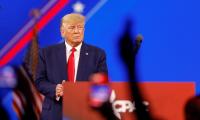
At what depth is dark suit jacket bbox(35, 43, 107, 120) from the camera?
2.44 m

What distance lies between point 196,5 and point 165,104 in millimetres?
1504

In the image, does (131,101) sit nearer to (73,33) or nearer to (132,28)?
(73,33)

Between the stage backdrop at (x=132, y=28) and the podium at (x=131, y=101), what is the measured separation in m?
1.21

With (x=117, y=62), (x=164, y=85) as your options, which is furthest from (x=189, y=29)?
(x=164, y=85)

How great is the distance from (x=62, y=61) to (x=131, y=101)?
0.90m

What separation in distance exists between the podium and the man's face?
81cm

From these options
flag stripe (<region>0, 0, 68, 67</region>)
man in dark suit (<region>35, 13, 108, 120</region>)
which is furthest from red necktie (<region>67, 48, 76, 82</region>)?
flag stripe (<region>0, 0, 68, 67</region>)

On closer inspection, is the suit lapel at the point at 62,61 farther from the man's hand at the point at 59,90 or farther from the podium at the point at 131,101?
the podium at the point at 131,101

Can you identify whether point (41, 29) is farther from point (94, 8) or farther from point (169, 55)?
point (169, 55)

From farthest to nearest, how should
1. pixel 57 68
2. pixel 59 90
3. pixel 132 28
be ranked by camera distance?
pixel 132 28
pixel 57 68
pixel 59 90

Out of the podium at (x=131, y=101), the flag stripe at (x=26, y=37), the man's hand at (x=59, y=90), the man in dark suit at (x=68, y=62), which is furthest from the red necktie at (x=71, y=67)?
the podium at (x=131, y=101)

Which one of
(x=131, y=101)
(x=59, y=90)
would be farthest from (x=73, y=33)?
(x=131, y=101)

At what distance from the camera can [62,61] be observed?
103 inches

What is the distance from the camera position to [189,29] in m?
3.10
